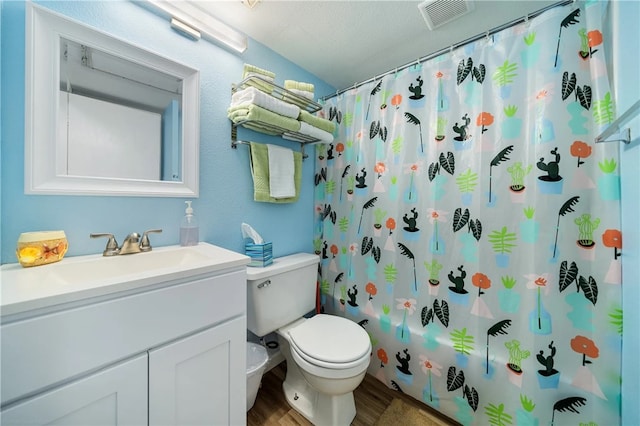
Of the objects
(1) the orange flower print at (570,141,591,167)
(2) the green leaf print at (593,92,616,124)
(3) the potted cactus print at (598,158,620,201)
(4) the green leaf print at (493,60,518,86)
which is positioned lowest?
(3) the potted cactus print at (598,158,620,201)

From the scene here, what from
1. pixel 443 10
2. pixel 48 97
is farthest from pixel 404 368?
pixel 48 97

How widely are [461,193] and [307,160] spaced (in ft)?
3.49

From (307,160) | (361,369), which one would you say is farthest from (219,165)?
(361,369)

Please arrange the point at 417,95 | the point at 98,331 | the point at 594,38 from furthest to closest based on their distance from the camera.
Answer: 1. the point at 417,95
2. the point at 594,38
3. the point at 98,331

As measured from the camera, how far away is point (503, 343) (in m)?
1.05

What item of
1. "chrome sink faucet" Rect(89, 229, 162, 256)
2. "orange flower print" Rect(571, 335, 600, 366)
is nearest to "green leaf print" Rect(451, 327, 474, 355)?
"orange flower print" Rect(571, 335, 600, 366)

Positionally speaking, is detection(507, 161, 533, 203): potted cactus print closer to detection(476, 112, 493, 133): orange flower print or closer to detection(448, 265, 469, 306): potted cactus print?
detection(476, 112, 493, 133): orange flower print

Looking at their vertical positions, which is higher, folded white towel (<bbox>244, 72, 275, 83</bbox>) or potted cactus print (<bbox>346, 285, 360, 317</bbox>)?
folded white towel (<bbox>244, 72, 275, 83</bbox>)

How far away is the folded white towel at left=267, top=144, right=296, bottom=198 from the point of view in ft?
4.63

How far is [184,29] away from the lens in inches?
42.8

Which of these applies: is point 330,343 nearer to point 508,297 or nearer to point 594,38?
point 508,297

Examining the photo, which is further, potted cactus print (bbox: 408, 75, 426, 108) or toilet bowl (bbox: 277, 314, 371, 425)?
potted cactus print (bbox: 408, 75, 426, 108)

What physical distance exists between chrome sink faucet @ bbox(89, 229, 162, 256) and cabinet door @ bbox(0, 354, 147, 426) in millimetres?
473

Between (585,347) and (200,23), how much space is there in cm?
222
